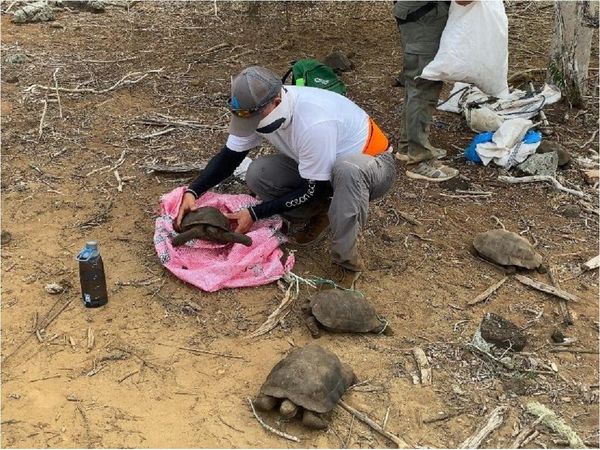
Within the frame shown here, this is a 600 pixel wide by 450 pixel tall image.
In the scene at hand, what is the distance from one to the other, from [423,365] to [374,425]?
520 millimetres

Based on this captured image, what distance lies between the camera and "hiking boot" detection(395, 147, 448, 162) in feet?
18.0

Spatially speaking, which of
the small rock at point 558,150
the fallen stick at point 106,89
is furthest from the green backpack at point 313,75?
the fallen stick at point 106,89

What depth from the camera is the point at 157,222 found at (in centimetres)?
420

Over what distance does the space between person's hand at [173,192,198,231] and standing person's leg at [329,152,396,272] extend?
887 mm

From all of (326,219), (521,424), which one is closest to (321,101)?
(326,219)

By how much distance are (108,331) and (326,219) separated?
159 cm

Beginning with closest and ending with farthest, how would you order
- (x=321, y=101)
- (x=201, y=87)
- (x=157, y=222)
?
(x=321, y=101), (x=157, y=222), (x=201, y=87)

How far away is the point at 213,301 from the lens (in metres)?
3.76

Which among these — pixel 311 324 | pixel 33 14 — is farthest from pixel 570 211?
pixel 33 14

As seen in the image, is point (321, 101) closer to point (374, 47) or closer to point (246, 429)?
point (246, 429)

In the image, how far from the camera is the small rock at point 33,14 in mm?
8703

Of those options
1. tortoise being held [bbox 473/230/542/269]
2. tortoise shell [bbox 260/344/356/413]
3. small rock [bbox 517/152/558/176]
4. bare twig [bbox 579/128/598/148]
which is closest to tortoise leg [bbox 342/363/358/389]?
tortoise shell [bbox 260/344/356/413]

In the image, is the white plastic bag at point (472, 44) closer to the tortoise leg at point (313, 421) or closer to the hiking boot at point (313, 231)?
the hiking boot at point (313, 231)

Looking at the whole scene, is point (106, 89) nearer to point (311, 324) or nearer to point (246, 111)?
point (246, 111)
